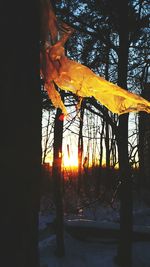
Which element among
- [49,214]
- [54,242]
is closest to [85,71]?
[54,242]

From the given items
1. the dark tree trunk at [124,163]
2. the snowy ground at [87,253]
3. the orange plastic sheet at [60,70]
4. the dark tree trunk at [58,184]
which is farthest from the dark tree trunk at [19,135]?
the dark tree trunk at [58,184]

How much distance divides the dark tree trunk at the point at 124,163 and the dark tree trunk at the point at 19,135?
18.4ft

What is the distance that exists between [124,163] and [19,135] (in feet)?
18.9

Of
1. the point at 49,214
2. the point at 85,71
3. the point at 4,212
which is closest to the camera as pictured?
the point at 4,212

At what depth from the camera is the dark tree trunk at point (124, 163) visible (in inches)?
296

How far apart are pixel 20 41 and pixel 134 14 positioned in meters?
7.01

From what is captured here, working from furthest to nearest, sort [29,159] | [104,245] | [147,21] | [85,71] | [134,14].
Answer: [104,245] → [134,14] → [147,21] → [85,71] → [29,159]

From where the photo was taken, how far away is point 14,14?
6.29 feet

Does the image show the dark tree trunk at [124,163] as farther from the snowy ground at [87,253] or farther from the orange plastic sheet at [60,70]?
the orange plastic sheet at [60,70]

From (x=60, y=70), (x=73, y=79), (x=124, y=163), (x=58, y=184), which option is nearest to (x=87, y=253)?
(x=58, y=184)

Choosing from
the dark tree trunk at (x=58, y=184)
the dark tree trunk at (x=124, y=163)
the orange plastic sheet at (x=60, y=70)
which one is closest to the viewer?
the orange plastic sheet at (x=60, y=70)

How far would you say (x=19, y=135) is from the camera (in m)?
1.88

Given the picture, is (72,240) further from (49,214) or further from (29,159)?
(29,159)

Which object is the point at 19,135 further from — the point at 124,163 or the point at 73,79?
the point at 124,163
